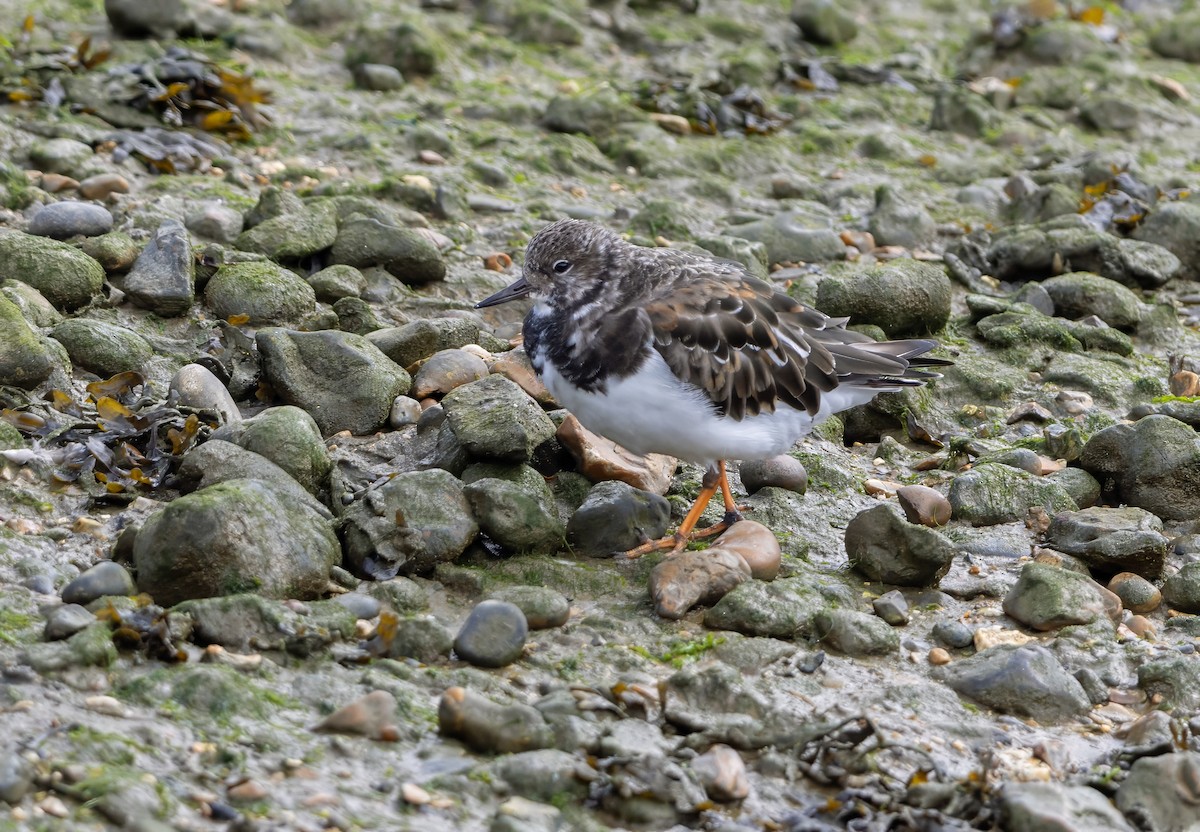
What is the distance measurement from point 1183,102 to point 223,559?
29.7 feet

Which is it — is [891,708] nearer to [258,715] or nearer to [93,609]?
[258,715]

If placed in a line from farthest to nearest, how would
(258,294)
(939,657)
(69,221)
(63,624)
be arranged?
(69,221), (258,294), (939,657), (63,624)

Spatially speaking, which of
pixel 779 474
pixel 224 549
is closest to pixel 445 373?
pixel 779 474

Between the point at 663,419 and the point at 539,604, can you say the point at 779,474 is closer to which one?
the point at 663,419

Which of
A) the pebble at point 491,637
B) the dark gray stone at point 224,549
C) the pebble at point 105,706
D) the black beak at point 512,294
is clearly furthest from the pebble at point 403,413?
the pebble at point 105,706

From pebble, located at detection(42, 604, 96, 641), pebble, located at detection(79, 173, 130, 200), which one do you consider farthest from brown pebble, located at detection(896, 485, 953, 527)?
pebble, located at detection(79, 173, 130, 200)

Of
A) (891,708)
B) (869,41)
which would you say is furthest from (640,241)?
(869,41)

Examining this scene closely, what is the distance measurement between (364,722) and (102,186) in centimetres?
383

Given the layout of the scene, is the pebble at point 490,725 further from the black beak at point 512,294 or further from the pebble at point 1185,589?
the pebble at point 1185,589

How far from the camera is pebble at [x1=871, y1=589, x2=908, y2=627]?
4.54 metres

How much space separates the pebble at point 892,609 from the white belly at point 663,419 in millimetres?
678

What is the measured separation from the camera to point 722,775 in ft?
11.4

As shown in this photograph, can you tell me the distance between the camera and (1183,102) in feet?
34.6

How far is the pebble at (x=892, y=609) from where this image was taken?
4.54 meters
